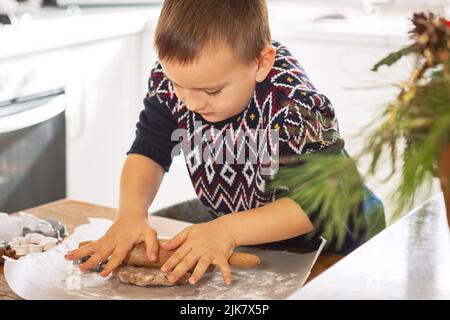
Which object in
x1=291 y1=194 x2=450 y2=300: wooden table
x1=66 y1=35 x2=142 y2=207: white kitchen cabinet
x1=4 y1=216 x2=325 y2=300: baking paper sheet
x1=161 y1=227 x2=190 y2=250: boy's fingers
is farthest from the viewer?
x1=66 y1=35 x2=142 y2=207: white kitchen cabinet

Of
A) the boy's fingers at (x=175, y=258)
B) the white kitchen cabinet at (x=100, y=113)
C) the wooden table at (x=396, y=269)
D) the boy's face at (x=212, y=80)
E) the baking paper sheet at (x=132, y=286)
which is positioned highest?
the boy's face at (x=212, y=80)

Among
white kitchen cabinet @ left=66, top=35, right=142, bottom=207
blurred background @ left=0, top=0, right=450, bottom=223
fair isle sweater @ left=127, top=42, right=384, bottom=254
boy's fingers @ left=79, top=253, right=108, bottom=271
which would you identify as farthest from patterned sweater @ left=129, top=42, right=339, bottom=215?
white kitchen cabinet @ left=66, top=35, right=142, bottom=207

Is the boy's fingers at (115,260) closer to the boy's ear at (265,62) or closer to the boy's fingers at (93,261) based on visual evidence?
the boy's fingers at (93,261)

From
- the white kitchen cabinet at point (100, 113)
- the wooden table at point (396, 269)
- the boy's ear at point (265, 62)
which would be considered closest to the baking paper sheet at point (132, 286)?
the wooden table at point (396, 269)

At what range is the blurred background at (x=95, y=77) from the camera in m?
2.45

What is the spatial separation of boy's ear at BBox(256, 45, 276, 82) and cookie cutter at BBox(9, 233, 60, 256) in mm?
431

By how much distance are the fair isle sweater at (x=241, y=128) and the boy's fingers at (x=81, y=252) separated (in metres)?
0.37

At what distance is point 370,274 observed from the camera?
82cm

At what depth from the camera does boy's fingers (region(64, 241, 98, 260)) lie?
1111 millimetres

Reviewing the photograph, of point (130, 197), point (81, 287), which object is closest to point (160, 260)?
point (81, 287)

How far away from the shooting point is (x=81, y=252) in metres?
1.11

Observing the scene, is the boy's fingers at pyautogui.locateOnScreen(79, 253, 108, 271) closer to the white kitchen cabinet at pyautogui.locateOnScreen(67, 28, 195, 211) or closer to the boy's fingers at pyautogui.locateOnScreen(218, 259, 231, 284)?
the boy's fingers at pyautogui.locateOnScreen(218, 259, 231, 284)

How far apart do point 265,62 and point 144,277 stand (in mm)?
474

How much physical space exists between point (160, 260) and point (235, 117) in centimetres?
42
